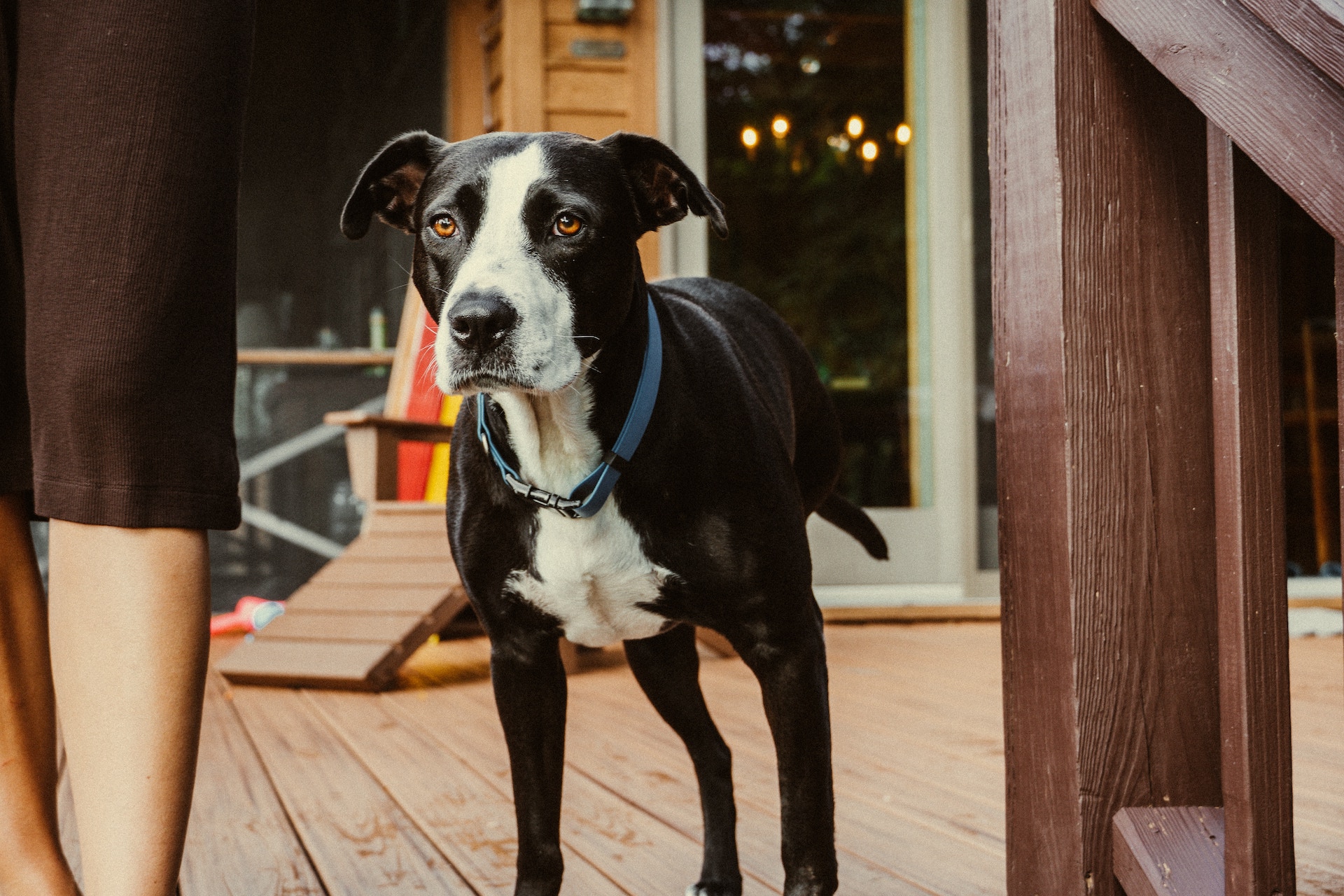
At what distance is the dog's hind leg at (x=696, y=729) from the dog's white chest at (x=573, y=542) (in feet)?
1.11

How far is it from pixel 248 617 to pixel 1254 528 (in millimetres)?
4362

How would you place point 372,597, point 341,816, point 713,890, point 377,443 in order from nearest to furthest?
point 713,890 → point 341,816 → point 372,597 → point 377,443

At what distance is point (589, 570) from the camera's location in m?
1.41

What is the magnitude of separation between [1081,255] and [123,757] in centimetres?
96

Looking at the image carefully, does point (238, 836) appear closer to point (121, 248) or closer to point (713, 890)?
point (713, 890)

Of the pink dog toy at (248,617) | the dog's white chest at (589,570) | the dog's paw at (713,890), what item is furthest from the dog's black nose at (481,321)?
the pink dog toy at (248,617)

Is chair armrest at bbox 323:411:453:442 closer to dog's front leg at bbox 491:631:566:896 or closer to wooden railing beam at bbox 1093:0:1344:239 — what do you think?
dog's front leg at bbox 491:631:566:896

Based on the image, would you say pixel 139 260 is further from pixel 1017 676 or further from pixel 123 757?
pixel 1017 676

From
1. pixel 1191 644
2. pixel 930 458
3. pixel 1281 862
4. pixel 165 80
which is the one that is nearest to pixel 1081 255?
pixel 1191 644

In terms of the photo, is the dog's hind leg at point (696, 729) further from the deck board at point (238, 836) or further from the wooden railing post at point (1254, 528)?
the wooden railing post at point (1254, 528)

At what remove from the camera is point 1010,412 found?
124 cm

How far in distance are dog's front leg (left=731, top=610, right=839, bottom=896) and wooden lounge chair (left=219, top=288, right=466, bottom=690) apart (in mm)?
2072

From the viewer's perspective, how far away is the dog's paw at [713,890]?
62.4 inches

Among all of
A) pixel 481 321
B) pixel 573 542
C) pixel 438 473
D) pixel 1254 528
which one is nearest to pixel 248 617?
pixel 438 473
